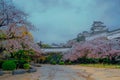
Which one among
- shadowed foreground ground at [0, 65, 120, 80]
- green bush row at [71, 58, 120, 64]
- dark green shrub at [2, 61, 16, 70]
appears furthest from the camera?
green bush row at [71, 58, 120, 64]

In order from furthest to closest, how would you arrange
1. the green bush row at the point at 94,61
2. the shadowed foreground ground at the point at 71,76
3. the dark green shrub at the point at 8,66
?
the green bush row at the point at 94,61 < the dark green shrub at the point at 8,66 < the shadowed foreground ground at the point at 71,76

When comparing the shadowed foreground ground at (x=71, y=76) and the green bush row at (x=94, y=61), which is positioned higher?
the green bush row at (x=94, y=61)

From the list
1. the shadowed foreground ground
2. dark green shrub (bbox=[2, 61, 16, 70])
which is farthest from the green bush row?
dark green shrub (bbox=[2, 61, 16, 70])

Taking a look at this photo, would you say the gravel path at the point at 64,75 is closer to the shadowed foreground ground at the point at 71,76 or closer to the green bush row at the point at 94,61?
the shadowed foreground ground at the point at 71,76

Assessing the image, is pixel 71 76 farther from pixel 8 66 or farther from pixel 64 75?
pixel 8 66

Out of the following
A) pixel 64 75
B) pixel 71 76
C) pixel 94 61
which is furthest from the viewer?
pixel 94 61

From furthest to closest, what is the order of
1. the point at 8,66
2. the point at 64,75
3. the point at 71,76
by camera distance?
the point at 8,66 → the point at 64,75 → the point at 71,76

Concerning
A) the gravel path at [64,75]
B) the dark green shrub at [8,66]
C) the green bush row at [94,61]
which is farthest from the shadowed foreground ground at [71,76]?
the green bush row at [94,61]

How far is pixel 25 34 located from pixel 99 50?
94.7 ft

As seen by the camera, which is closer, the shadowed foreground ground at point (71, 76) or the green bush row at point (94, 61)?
the shadowed foreground ground at point (71, 76)

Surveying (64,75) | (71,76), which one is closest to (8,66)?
(64,75)

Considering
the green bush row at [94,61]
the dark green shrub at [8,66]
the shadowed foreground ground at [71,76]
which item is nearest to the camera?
the shadowed foreground ground at [71,76]

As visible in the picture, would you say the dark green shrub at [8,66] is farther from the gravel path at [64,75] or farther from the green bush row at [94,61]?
the green bush row at [94,61]

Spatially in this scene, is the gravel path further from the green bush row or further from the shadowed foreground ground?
the green bush row
